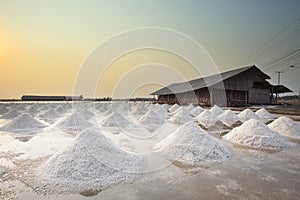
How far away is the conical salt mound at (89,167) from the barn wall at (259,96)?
20253mm

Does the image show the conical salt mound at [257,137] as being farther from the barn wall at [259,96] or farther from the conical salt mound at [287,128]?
the barn wall at [259,96]

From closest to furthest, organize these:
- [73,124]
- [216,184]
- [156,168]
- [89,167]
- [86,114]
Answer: [216,184]
[89,167]
[156,168]
[73,124]
[86,114]

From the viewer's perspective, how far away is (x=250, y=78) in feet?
68.8

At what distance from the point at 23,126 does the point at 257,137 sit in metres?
9.21

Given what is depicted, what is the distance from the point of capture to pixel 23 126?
8820 millimetres

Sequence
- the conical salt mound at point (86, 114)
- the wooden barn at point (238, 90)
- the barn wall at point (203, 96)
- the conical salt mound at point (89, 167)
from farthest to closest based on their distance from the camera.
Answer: the barn wall at point (203, 96), the wooden barn at point (238, 90), the conical salt mound at point (86, 114), the conical salt mound at point (89, 167)

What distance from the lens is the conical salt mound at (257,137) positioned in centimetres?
568

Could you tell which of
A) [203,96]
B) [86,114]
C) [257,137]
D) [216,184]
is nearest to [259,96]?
[203,96]

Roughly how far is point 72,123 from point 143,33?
17.7ft

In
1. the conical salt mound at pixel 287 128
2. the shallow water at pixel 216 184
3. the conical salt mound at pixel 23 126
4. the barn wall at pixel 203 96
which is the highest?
the barn wall at pixel 203 96

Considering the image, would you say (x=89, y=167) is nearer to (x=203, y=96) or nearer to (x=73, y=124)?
(x=73, y=124)

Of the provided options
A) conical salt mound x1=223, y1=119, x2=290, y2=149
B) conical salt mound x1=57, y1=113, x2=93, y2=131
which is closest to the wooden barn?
conical salt mound x1=223, y1=119, x2=290, y2=149

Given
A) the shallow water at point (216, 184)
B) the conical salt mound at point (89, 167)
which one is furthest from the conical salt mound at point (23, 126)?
the shallow water at point (216, 184)

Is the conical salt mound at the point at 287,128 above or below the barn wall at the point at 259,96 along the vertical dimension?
below
